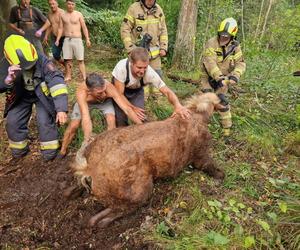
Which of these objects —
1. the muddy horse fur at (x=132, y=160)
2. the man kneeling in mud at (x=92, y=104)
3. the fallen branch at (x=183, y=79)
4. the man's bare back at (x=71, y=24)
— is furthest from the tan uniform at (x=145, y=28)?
the muddy horse fur at (x=132, y=160)

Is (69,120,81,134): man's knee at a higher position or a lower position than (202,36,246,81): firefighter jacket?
lower

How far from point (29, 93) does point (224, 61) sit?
3336 mm

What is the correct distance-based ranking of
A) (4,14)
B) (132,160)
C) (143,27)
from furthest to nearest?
(4,14), (143,27), (132,160)

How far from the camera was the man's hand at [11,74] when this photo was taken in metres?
4.59

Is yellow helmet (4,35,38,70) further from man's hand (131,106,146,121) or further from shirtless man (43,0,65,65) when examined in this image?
shirtless man (43,0,65,65)

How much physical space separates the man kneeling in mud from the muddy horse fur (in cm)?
52

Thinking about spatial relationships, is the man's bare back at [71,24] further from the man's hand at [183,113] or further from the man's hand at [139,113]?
the man's hand at [183,113]

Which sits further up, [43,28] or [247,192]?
[43,28]

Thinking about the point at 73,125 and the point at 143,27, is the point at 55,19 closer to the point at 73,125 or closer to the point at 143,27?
the point at 143,27

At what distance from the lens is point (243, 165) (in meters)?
5.27

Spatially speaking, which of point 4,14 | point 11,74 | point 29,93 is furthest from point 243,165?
point 4,14

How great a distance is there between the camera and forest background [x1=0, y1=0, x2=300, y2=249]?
154 inches

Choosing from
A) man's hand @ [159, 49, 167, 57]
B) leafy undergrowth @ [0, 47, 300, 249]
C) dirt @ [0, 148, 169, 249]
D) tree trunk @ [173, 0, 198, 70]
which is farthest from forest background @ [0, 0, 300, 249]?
man's hand @ [159, 49, 167, 57]

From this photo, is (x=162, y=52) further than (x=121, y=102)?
Yes
